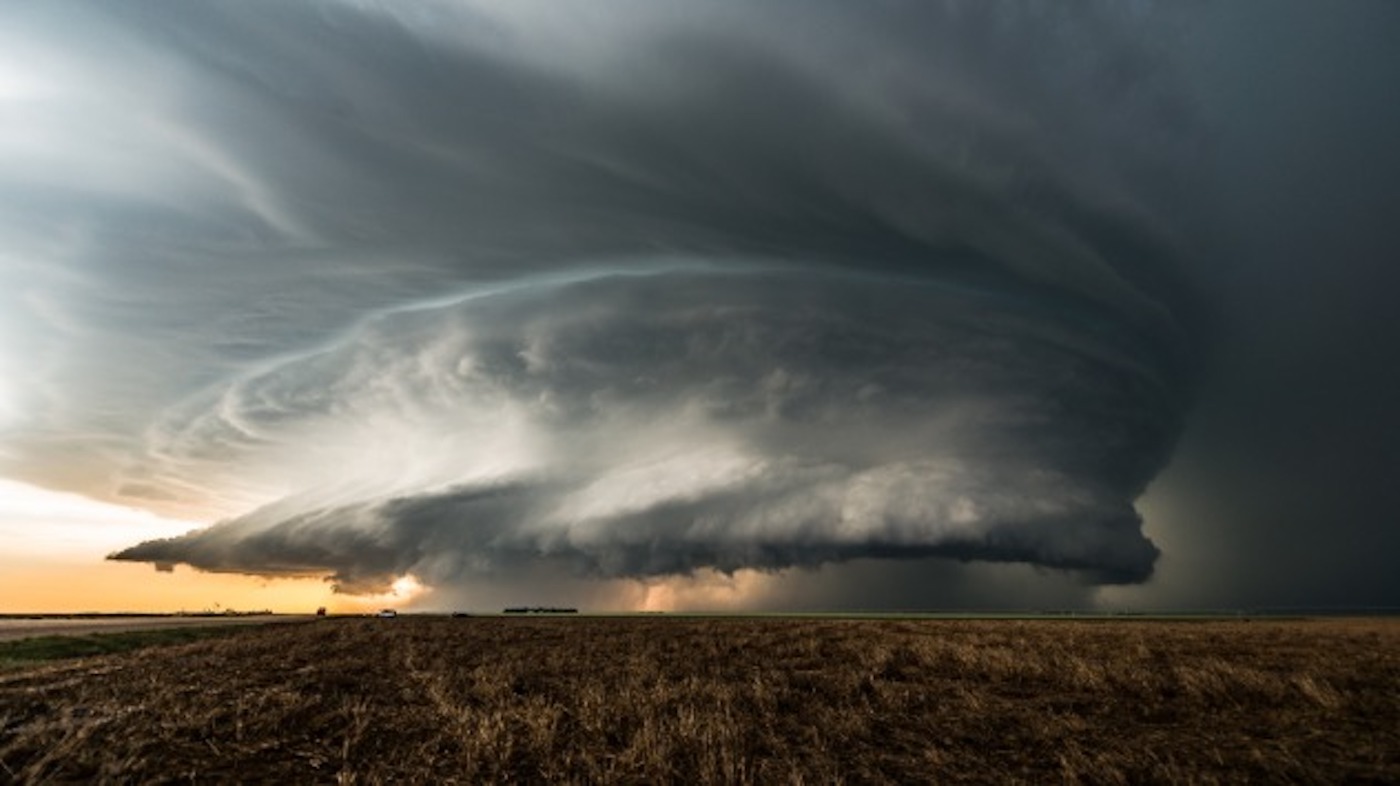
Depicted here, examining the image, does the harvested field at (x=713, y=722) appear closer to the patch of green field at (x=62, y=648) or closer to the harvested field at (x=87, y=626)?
the patch of green field at (x=62, y=648)

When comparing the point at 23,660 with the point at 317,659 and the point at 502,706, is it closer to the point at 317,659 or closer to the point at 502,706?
the point at 317,659

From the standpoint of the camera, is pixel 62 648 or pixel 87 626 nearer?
pixel 62 648

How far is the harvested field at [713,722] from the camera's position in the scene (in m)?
11.6

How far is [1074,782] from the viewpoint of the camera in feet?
35.6

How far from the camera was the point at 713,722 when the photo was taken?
47.7 feet

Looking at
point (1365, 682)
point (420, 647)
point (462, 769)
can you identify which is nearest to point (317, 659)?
point (420, 647)

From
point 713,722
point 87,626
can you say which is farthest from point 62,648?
point 87,626

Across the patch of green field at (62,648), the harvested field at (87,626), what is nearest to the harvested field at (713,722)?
the patch of green field at (62,648)

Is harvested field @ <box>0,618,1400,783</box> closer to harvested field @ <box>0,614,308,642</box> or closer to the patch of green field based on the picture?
the patch of green field

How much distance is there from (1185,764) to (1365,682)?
620 inches

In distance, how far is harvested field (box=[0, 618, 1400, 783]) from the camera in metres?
11.6

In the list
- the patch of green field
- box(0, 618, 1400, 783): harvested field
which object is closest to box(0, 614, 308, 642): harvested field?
the patch of green field

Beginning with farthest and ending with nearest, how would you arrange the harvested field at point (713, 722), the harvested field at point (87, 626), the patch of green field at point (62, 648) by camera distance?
the harvested field at point (87, 626) < the patch of green field at point (62, 648) < the harvested field at point (713, 722)

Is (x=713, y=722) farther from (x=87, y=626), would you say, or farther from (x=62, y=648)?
(x=87, y=626)
